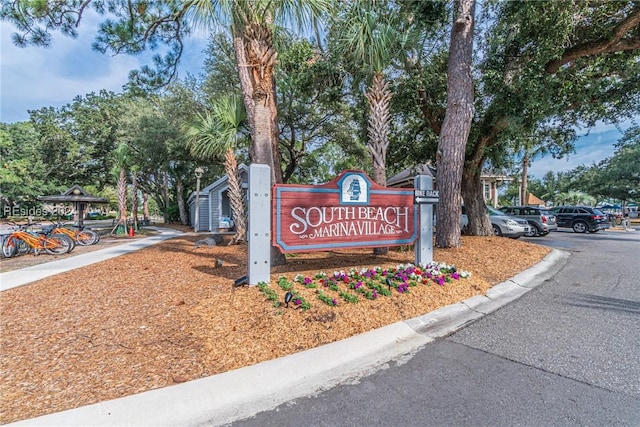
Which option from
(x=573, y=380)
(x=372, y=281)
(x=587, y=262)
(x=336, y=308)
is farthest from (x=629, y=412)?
(x=587, y=262)

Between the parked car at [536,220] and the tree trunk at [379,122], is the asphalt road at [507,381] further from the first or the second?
the parked car at [536,220]

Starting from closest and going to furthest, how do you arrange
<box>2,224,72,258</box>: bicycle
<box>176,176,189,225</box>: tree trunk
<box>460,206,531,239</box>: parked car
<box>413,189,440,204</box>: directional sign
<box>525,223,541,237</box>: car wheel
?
<box>413,189,440,204</box>: directional sign
<box>2,224,72,258</box>: bicycle
<box>460,206,531,239</box>: parked car
<box>525,223,541,237</box>: car wheel
<box>176,176,189,225</box>: tree trunk

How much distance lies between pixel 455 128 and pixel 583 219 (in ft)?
46.7

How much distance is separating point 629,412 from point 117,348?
13.8 ft

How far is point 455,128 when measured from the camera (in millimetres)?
7945

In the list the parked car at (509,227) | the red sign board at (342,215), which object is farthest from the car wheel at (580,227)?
the red sign board at (342,215)

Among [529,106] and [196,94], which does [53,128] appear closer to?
[196,94]

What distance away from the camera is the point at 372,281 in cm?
457

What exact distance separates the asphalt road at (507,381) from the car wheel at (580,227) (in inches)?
639

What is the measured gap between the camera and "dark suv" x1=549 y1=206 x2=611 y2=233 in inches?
639

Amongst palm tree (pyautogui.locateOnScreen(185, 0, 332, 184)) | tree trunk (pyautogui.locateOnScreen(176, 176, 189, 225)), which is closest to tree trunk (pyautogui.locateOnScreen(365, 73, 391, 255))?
palm tree (pyautogui.locateOnScreen(185, 0, 332, 184))

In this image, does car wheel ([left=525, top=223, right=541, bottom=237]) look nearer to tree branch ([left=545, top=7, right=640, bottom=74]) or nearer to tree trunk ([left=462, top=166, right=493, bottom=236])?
tree trunk ([left=462, top=166, right=493, bottom=236])

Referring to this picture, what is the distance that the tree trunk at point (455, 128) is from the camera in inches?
309

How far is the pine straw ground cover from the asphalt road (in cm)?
75
